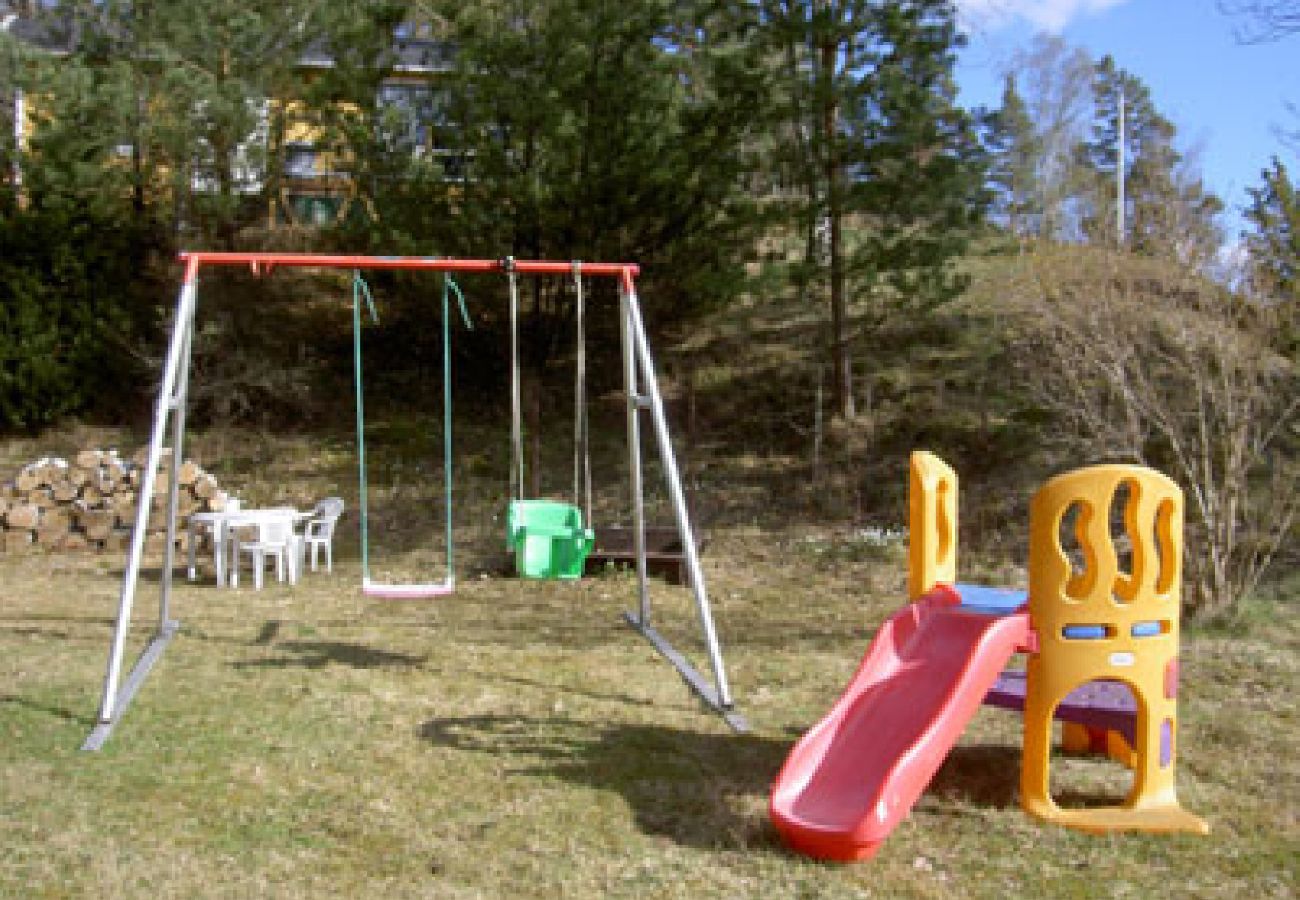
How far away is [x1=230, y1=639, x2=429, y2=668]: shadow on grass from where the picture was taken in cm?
648

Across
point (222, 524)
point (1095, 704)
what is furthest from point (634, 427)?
point (222, 524)

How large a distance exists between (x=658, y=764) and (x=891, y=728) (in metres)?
1.07

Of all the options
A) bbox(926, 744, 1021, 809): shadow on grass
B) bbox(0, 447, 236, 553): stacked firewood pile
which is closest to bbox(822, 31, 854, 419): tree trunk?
bbox(0, 447, 236, 553): stacked firewood pile

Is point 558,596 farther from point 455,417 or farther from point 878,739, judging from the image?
point 455,417

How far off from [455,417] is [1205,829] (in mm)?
11944

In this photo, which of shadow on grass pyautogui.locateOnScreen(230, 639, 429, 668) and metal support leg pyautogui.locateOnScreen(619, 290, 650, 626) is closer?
metal support leg pyautogui.locateOnScreen(619, 290, 650, 626)

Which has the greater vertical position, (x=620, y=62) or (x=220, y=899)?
(x=620, y=62)

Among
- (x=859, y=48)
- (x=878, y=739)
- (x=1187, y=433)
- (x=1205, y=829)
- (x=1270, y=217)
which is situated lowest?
(x=1205, y=829)

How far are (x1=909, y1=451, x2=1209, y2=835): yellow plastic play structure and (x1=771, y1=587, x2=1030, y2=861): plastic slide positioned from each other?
0.55 ft

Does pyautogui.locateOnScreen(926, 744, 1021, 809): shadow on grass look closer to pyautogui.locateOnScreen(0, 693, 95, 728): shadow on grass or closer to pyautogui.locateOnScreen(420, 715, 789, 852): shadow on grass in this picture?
pyautogui.locateOnScreen(420, 715, 789, 852): shadow on grass

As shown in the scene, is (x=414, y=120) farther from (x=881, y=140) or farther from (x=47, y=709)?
(x=47, y=709)

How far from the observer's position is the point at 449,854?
12.6 feet

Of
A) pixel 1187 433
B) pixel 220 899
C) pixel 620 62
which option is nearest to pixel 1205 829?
pixel 220 899

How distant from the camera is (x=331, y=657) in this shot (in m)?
6.67
